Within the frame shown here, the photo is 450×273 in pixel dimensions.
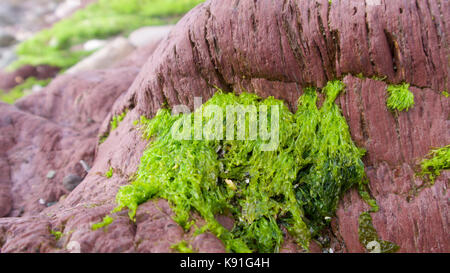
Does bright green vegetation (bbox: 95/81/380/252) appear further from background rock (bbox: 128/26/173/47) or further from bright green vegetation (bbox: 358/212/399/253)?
background rock (bbox: 128/26/173/47)

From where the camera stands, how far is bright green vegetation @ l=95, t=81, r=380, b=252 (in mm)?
2715

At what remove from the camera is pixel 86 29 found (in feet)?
37.6

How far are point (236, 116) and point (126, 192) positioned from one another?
51.7 inches

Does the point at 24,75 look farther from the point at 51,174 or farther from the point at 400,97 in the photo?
the point at 400,97

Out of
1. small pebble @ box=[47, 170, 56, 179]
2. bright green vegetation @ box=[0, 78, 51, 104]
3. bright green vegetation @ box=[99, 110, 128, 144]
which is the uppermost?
bright green vegetation @ box=[0, 78, 51, 104]

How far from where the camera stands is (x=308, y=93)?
322 cm

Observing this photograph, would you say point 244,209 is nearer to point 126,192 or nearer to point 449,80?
point 126,192

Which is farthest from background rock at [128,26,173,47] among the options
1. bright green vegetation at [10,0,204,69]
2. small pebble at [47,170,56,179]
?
small pebble at [47,170,56,179]

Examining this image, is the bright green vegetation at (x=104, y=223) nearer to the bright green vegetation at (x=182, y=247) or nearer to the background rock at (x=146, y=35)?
the bright green vegetation at (x=182, y=247)

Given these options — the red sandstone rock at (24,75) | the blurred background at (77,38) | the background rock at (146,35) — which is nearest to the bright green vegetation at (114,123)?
the blurred background at (77,38)

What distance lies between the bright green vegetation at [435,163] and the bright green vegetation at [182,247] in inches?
86.7

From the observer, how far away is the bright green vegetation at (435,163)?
2.80 m

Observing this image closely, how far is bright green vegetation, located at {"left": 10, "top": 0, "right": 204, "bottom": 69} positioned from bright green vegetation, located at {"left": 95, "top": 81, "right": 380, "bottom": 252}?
8323 millimetres

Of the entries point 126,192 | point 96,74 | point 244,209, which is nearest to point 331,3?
point 244,209
